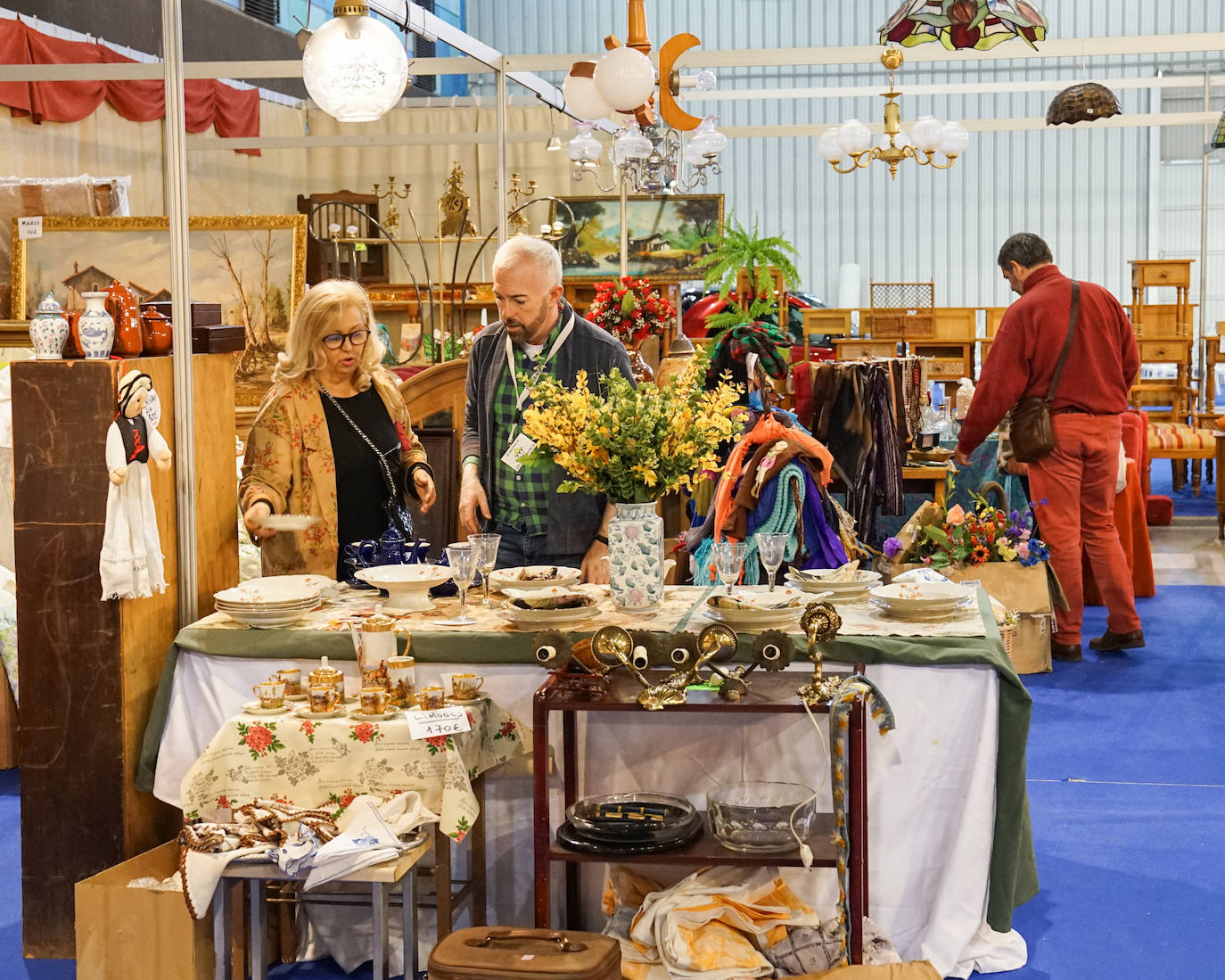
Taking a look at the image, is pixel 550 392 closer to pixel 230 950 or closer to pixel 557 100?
pixel 230 950

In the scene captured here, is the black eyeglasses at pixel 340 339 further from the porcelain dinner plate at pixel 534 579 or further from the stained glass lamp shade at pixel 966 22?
the stained glass lamp shade at pixel 966 22

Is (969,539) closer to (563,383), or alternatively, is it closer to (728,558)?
(563,383)

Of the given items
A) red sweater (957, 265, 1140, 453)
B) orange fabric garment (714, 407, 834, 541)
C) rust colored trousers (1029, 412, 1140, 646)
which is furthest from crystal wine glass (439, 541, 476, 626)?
rust colored trousers (1029, 412, 1140, 646)

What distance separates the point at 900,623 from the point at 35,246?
4981 millimetres

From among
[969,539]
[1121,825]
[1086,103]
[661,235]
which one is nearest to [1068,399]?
[969,539]

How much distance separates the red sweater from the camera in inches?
229

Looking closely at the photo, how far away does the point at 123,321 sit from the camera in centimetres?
310

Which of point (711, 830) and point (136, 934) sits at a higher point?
point (711, 830)

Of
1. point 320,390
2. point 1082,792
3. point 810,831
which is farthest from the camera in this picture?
point 1082,792

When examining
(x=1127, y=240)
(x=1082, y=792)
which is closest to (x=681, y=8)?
(x=1127, y=240)

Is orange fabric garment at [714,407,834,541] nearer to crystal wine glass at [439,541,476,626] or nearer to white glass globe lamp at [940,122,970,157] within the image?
crystal wine glass at [439,541,476,626]

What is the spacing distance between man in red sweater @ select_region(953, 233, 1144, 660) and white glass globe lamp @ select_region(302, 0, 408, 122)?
10.1ft

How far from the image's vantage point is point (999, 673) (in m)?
2.79

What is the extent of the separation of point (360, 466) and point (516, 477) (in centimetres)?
42
